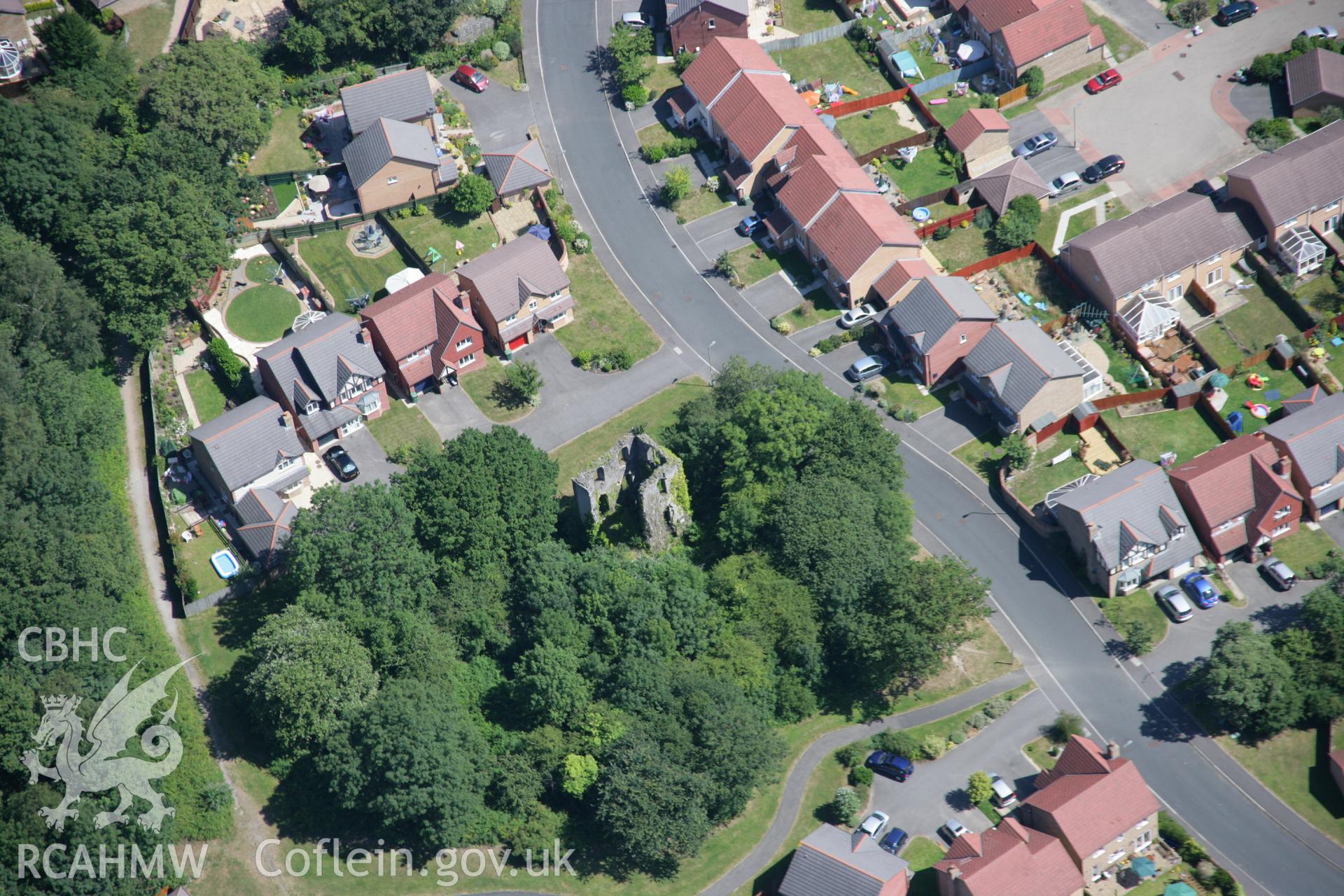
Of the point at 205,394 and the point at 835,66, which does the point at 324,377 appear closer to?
the point at 205,394

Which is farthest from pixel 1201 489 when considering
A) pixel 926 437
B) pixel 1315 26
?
pixel 1315 26

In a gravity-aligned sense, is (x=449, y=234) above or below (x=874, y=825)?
above

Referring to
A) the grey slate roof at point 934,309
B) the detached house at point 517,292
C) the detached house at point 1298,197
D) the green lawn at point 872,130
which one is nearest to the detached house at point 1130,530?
the grey slate roof at point 934,309

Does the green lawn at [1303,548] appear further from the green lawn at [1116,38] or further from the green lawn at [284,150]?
the green lawn at [284,150]

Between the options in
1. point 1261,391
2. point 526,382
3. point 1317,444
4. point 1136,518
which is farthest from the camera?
point 526,382

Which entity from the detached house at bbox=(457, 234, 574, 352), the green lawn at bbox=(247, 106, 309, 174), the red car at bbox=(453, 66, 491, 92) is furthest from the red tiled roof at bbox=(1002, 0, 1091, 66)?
the green lawn at bbox=(247, 106, 309, 174)

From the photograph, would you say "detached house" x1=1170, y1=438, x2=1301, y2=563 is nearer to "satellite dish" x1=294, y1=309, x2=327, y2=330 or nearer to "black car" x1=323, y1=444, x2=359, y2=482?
"black car" x1=323, y1=444, x2=359, y2=482

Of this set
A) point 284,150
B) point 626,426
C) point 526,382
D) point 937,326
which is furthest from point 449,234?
point 937,326
